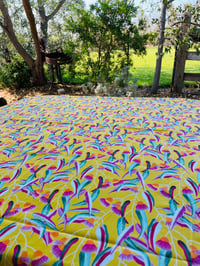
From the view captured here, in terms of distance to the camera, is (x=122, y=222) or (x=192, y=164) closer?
(x=122, y=222)

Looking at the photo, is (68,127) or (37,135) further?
(68,127)

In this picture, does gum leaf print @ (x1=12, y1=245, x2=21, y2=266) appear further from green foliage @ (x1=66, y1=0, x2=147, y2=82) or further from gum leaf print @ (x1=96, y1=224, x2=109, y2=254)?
green foliage @ (x1=66, y1=0, x2=147, y2=82)

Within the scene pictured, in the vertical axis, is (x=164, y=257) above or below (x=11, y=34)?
below

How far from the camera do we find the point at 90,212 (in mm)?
752

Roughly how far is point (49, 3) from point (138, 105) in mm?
6426

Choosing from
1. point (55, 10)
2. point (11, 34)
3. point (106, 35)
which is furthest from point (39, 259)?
point (55, 10)

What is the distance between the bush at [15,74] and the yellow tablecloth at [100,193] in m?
4.48

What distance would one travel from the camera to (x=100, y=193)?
85 centimetres

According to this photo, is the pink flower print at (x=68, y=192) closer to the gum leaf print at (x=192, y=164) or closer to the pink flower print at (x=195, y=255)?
the pink flower print at (x=195, y=255)

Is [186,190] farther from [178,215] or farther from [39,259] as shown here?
[39,259]

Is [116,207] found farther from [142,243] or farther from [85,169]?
[85,169]

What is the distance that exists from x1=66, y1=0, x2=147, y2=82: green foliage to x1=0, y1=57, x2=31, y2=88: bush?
5.92ft

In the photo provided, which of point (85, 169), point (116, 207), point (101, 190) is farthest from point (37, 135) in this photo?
point (116, 207)

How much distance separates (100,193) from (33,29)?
5456 millimetres
